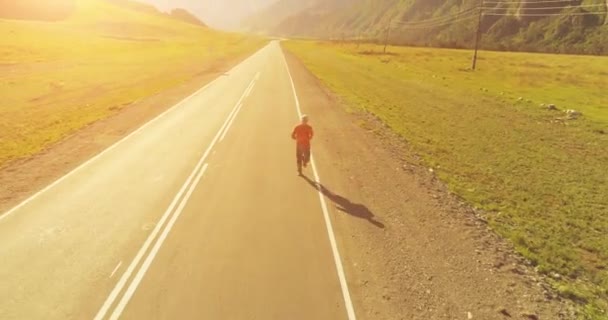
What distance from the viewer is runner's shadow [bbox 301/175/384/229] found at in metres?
10.1

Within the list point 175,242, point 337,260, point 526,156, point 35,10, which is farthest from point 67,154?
point 35,10

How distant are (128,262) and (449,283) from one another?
21.3 feet

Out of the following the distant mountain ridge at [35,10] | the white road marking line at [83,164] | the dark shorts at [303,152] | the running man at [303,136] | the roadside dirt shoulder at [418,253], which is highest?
the distant mountain ridge at [35,10]

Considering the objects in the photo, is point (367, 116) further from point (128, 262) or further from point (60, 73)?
point (60, 73)

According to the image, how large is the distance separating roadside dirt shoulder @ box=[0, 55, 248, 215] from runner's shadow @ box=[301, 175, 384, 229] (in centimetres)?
870

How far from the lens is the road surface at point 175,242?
6766 millimetres

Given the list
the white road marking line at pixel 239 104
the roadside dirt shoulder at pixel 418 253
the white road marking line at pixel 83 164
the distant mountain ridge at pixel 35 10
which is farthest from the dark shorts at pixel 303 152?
the distant mountain ridge at pixel 35 10

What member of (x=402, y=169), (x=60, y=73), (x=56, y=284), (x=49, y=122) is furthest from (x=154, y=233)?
(x=60, y=73)

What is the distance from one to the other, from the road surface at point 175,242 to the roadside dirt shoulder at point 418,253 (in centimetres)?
60

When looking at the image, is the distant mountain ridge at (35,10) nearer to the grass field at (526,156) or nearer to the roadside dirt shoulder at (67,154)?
the grass field at (526,156)

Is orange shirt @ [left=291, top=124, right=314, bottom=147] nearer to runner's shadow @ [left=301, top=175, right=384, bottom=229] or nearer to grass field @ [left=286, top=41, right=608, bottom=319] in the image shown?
runner's shadow @ [left=301, top=175, right=384, bottom=229]

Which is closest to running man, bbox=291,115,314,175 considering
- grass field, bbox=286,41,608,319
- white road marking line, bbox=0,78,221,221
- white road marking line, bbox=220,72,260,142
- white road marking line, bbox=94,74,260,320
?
white road marking line, bbox=94,74,260,320

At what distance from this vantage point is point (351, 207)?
10.7 metres

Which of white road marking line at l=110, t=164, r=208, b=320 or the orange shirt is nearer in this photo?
white road marking line at l=110, t=164, r=208, b=320
